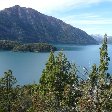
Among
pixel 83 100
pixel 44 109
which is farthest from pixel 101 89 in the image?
pixel 44 109

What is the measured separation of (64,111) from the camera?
160 feet

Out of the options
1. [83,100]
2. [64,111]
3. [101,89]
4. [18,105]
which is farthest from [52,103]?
[18,105]

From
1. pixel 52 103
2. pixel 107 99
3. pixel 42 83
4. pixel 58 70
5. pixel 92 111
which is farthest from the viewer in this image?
pixel 42 83

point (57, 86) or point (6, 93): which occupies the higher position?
point (57, 86)

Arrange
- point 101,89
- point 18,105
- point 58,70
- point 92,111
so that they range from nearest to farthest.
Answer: point 92,111, point 101,89, point 18,105, point 58,70

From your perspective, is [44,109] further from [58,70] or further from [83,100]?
[58,70]

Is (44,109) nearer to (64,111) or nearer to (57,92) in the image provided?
(64,111)

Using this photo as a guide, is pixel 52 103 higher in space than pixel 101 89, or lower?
lower

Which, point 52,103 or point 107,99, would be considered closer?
point 107,99

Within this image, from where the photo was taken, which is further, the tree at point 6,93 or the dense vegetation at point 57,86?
the tree at point 6,93

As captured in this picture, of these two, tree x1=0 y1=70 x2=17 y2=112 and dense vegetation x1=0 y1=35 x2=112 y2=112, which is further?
tree x1=0 y1=70 x2=17 y2=112

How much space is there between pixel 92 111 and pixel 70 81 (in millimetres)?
45127

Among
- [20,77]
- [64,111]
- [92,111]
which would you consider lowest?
[20,77]

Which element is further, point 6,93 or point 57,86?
point 6,93
